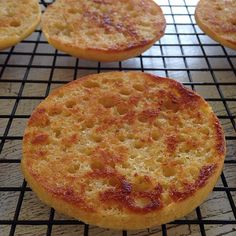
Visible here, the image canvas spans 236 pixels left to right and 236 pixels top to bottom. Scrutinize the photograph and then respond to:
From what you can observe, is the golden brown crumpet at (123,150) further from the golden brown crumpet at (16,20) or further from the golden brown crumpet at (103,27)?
the golden brown crumpet at (16,20)

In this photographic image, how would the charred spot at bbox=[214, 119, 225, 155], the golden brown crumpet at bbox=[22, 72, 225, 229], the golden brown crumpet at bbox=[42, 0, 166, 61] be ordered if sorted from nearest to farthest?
1. the golden brown crumpet at bbox=[22, 72, 225, 229]
2. the charred spot at bbox=[214, 119, 225, 155]
3. the golden brown crumpet at bbox=[42, 0, 166, 61]

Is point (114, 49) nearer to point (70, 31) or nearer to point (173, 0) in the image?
point (70, 31)

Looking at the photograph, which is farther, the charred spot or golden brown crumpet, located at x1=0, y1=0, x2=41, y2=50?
golden brown crumpet, located at x1=0, y1=0, x2=41, y2=50

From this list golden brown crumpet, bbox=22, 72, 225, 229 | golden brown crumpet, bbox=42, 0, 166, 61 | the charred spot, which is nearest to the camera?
golden brown crumpet, bbox=22, 72, 225, 229

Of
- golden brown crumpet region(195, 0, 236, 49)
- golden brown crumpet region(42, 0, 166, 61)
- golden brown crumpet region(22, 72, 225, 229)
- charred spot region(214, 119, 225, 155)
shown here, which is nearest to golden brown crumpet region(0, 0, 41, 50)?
golden brown crumpet region(42, 0, 166, 61)

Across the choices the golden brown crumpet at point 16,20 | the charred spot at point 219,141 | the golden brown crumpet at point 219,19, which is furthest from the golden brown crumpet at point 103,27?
the charred spot at point 219,141

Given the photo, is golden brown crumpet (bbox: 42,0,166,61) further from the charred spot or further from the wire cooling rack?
the charred spot

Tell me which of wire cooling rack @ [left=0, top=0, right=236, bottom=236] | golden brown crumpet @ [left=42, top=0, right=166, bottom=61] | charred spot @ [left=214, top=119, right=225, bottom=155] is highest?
charred spot @ [left=214, top=119, right=225, bottom=155]

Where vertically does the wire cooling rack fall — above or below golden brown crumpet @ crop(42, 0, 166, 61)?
below
